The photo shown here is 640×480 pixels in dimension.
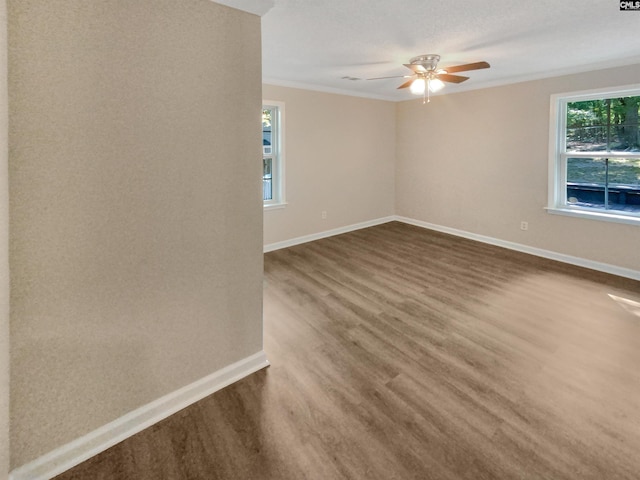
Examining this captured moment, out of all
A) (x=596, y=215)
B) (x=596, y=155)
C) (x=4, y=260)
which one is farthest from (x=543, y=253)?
(x=4, y=260)

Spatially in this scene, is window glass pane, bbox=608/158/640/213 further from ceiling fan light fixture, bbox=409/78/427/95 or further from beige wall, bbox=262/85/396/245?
beige wall, bbox=262/85/396/245

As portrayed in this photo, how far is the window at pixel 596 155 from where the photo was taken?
12.6 feet

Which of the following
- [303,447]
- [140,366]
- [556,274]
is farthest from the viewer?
[556,274]

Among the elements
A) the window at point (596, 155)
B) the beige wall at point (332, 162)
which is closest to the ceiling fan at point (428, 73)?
the window at point (596, 155)

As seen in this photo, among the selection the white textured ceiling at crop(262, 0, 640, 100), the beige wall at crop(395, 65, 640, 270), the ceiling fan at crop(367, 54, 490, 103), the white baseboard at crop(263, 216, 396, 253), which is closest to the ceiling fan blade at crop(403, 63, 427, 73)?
the ceiling fan at crop(367, 54, 490, 103)

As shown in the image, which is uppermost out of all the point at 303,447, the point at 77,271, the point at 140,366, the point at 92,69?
the point at 92,69

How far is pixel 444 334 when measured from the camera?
2711 mm

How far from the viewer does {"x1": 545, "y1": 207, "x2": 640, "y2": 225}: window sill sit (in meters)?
3.86

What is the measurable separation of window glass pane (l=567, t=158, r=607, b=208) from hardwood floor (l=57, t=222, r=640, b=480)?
3.69 feet

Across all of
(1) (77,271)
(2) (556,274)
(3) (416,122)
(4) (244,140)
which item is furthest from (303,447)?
(3) (416,122)

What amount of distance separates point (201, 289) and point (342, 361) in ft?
3.53

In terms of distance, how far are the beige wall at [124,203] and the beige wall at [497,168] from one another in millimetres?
4052

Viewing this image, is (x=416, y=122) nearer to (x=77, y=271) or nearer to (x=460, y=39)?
(x=460, y=39)

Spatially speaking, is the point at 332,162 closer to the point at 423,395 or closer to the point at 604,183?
the point at 604,183
